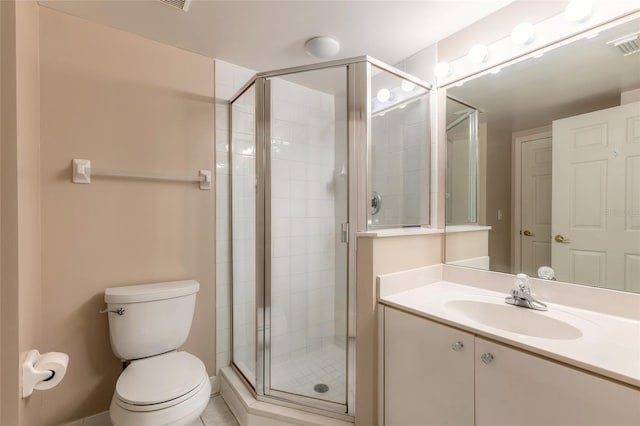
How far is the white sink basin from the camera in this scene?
→ 1.04m

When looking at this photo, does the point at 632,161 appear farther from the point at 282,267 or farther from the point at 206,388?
the point at 206,388

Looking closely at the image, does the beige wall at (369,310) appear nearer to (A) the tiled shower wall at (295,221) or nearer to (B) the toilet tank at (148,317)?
(A) the tiled shower wall at (295,221)

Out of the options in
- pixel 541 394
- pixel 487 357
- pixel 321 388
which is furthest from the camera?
pixel 321 388

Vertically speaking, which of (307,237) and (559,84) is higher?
(559,84)

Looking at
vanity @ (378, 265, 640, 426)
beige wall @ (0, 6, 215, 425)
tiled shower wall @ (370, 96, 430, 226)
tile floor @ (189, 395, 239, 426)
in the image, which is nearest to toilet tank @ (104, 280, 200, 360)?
beige wall @ (0, 6, 215, 425)

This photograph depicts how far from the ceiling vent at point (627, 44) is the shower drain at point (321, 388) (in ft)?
6.72

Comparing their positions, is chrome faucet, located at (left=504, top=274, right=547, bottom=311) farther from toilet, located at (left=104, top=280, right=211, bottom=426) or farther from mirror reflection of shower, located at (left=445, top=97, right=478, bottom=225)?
toilet, located at (left=104, top=280, right=211, bottom=426)

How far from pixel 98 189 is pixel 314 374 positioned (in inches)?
66.1

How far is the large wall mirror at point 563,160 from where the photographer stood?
1052mm

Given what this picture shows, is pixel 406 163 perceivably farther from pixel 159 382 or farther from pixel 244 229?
pixel 159 382

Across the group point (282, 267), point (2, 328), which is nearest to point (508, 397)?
point (282, 267)

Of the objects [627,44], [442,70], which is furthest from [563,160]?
[442,70]

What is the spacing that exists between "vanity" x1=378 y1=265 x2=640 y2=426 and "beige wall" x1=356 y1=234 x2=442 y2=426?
0.04m

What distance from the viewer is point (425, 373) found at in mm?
1112
